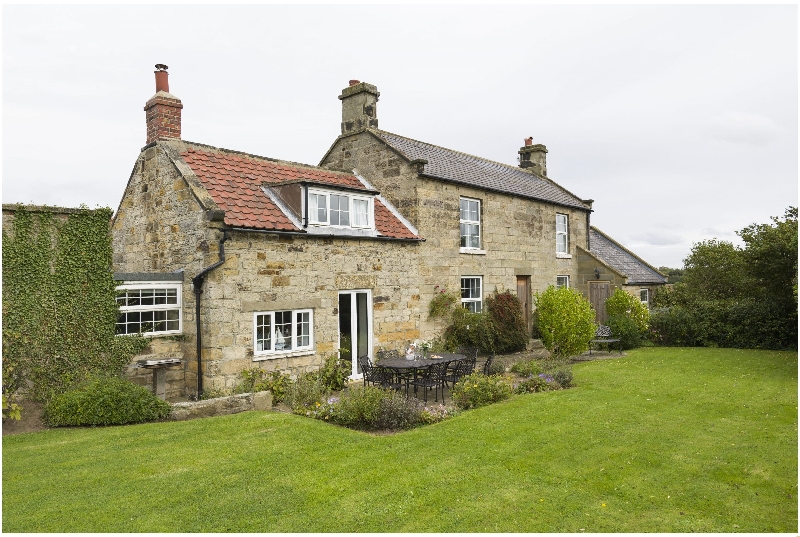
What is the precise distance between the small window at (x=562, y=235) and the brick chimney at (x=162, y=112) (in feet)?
49.9

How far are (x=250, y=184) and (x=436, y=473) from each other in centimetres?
952

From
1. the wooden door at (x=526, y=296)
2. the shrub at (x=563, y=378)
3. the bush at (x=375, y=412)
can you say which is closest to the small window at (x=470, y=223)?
the wooden door at (x=526, y=296)

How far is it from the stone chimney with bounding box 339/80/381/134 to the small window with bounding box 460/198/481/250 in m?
4.11

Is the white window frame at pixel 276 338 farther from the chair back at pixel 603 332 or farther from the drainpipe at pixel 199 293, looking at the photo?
the chair back at pixel 603 332

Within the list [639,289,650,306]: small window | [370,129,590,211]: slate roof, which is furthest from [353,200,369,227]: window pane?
[639,289,650,306]: small window

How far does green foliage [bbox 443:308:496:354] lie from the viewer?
17.4 metres

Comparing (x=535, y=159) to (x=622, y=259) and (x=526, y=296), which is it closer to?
(x=622, y=259)

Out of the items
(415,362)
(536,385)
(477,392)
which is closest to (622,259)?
(536,385)

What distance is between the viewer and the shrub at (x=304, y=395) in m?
A: 11.3

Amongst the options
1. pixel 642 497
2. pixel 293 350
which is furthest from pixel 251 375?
pixel 642 497

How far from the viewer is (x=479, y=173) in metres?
20.4

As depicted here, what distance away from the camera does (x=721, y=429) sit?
372 inches

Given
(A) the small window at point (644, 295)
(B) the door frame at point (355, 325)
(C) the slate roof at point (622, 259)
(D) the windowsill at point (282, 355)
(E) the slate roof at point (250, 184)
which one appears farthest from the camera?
(A) the small window at point (644, 295)

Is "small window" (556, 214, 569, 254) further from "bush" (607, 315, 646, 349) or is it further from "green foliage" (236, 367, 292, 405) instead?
"green foliage" (236, 367, 292, 405)
